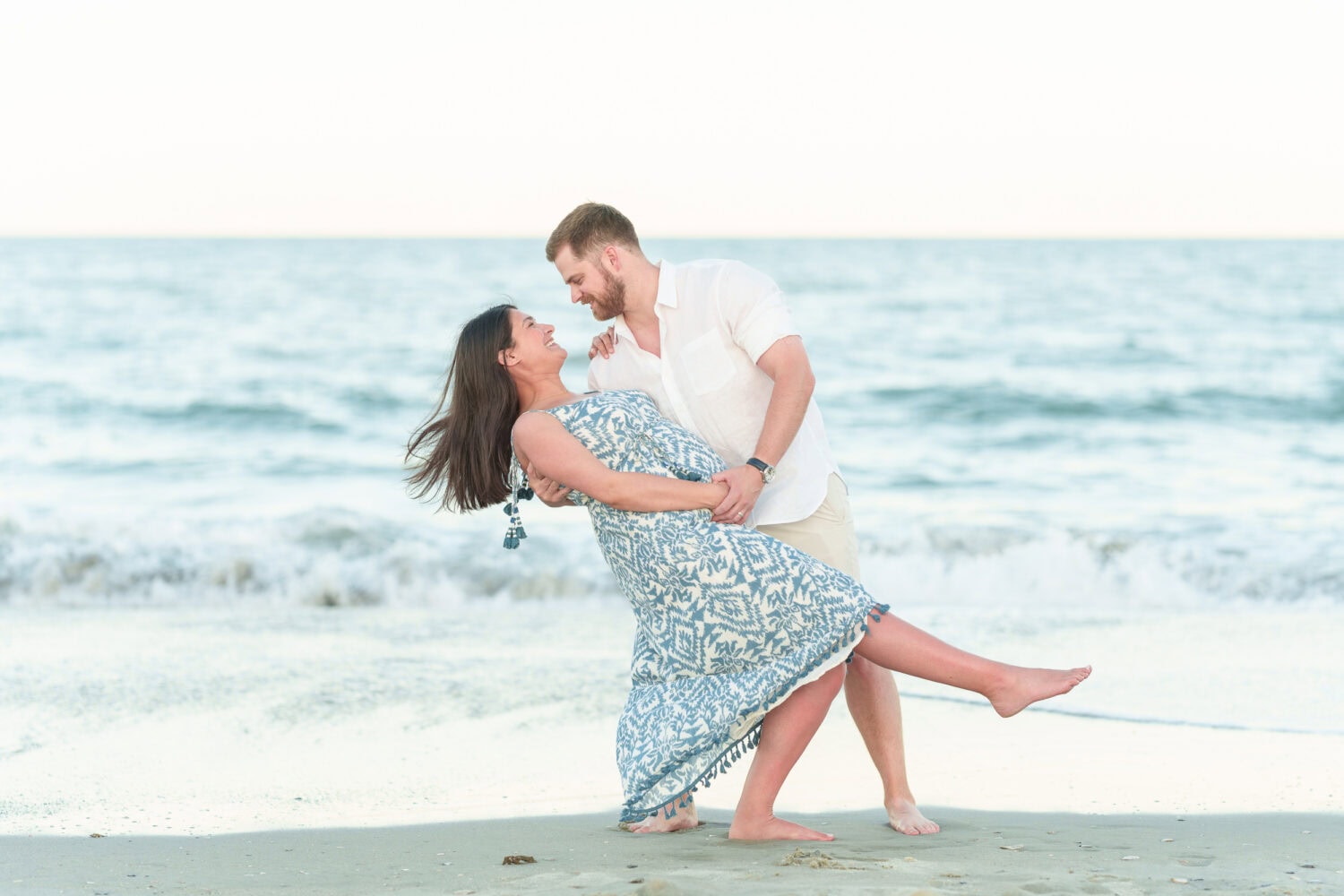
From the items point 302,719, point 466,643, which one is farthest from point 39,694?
point 466,643

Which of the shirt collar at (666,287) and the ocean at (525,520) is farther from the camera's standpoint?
the ocean at (525,520)

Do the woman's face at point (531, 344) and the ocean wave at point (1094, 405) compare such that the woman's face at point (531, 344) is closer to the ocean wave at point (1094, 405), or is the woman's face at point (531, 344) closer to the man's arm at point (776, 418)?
the man's arm at point (776, 418)

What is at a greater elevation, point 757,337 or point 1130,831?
point 757,337

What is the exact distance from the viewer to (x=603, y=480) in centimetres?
332

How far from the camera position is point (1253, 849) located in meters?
3.38

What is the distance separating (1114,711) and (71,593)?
6.96 meters

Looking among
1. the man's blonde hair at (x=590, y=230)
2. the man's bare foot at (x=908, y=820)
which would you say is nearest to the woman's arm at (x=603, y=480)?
the man's blonde hair at (x=590, y=230)

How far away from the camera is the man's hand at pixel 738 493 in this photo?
336 cm

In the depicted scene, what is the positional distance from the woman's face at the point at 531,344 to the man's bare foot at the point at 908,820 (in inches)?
63.6

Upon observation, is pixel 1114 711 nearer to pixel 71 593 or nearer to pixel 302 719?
pixel 302 719

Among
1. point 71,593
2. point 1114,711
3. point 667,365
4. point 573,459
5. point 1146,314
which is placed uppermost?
point 1146,314

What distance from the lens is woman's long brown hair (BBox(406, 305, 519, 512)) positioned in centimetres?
346

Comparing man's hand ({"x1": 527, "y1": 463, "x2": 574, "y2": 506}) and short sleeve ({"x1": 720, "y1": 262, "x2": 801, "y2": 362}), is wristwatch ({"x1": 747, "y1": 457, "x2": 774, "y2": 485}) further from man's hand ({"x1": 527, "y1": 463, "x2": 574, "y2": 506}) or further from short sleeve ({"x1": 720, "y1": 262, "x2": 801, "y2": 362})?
man's hand ({"x1": 527, "y1": 463, "x2": 574, "y2": 506})

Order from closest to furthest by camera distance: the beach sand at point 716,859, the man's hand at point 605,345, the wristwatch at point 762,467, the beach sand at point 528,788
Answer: the beach sand at point 716,859
the beach sand at point 528,788
the wristwatch at point 762,467
the man's hand at point 605,345
